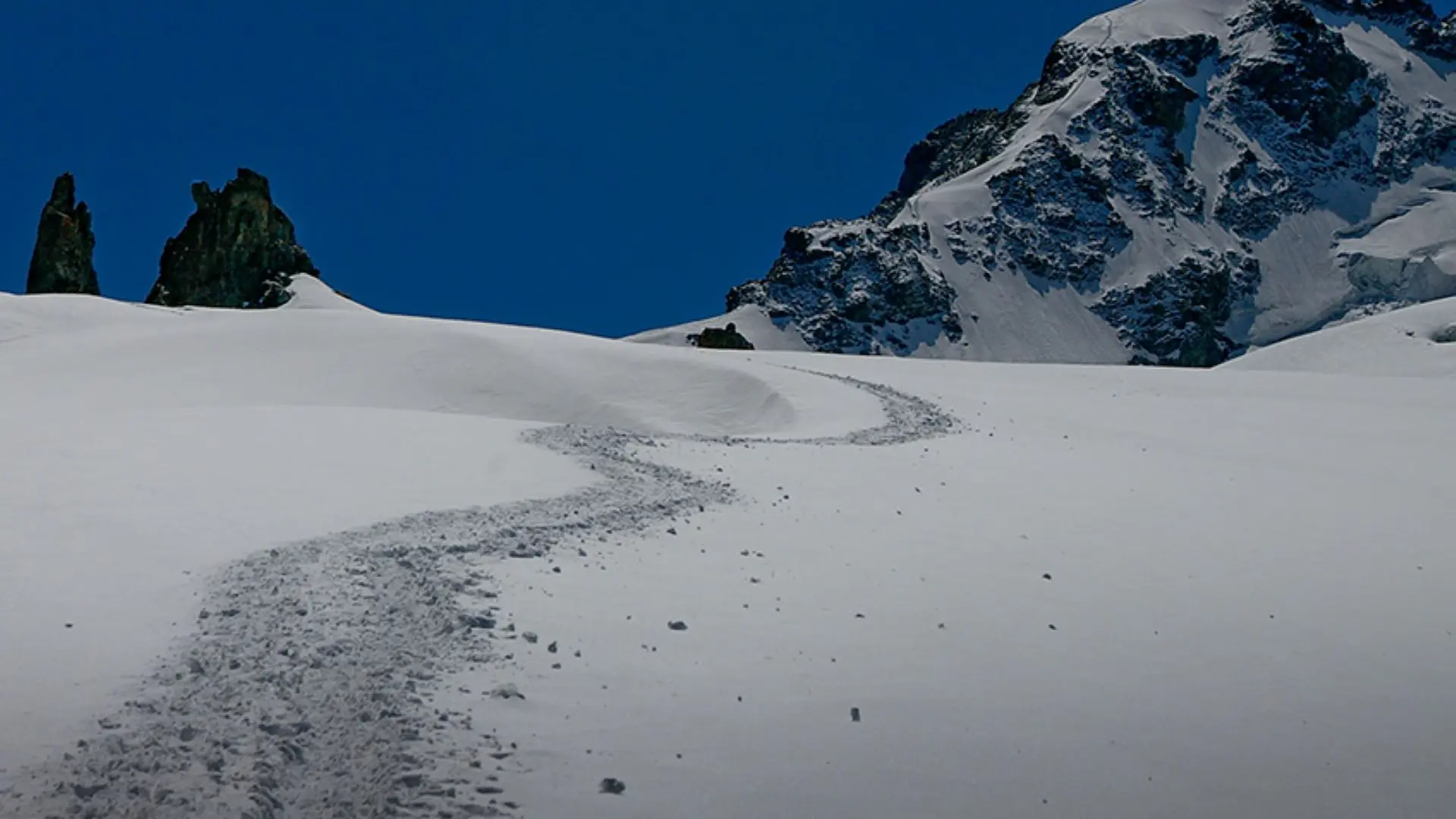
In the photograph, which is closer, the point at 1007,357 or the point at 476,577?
the point at 476,577

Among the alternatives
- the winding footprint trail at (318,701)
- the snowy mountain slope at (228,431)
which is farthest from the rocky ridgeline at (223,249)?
the winding footprint trail at (318,701)

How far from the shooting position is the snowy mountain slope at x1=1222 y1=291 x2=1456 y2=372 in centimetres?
4206

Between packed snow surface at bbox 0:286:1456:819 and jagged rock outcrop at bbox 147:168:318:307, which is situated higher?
jagged rock outcrop at bbox 147:168:318:307

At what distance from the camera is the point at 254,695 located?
7547 mm

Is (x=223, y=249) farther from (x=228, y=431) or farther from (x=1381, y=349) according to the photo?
(x=1381, y=349)

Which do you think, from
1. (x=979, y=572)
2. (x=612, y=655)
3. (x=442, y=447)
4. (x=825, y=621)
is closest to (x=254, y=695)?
(x=612, y=655)

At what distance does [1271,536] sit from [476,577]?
10440 mm

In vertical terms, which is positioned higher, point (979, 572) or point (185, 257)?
point (185, 257)

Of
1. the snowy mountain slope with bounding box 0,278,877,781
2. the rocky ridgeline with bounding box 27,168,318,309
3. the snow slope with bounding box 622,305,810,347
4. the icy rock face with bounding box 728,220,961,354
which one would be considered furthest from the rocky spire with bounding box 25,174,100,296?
the icy rock face with bounding box 728,220,961,354

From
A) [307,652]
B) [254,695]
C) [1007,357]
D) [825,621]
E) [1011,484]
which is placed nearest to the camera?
[254,695]

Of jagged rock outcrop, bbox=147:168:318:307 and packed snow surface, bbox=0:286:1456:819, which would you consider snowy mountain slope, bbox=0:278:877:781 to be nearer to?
packed snow surface, bbox=0:286:1456:819

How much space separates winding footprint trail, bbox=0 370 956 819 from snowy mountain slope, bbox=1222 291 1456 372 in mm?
39872

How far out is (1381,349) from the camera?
4450 cm

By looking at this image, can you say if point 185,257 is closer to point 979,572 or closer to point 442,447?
point 442,447
